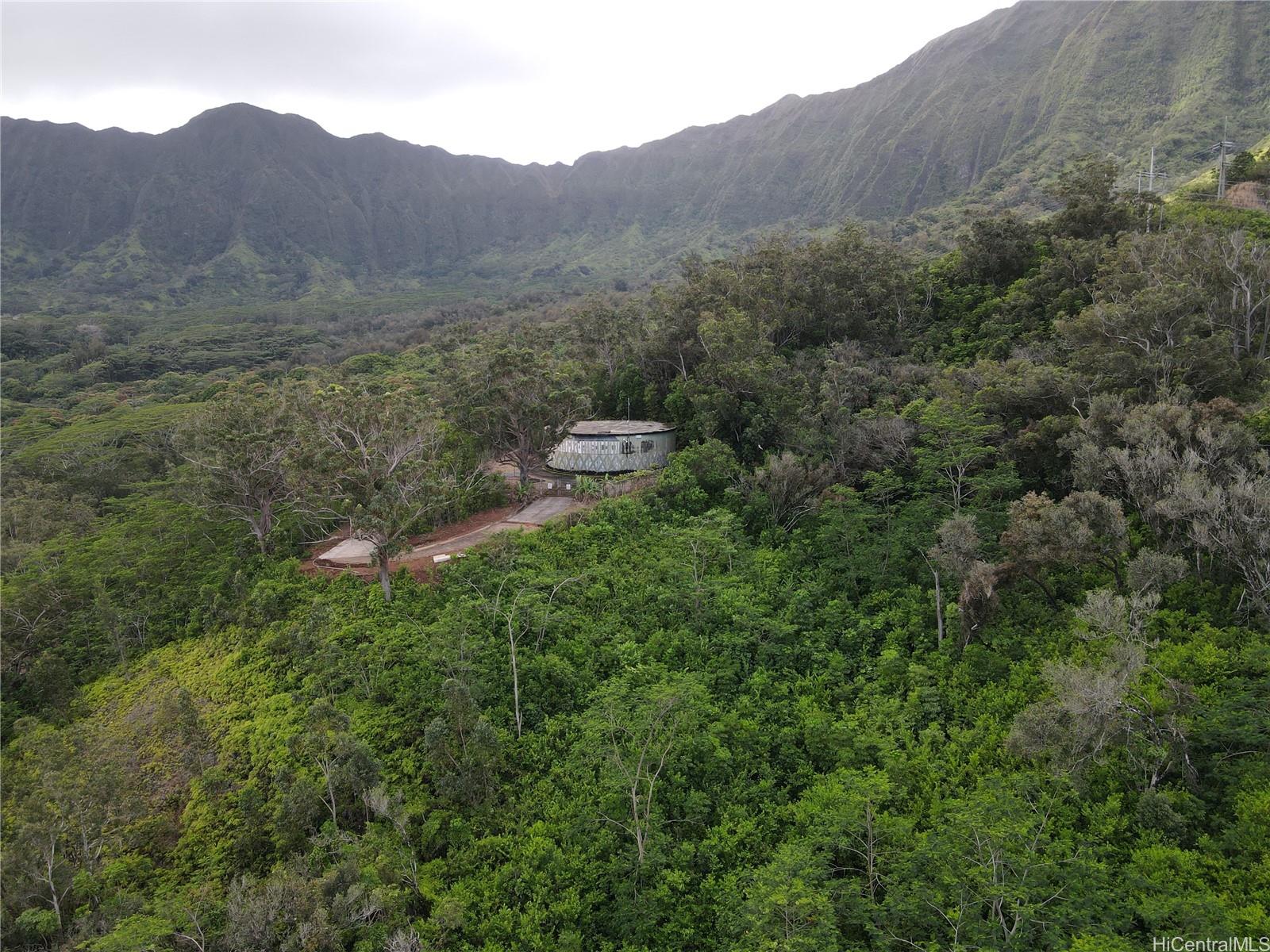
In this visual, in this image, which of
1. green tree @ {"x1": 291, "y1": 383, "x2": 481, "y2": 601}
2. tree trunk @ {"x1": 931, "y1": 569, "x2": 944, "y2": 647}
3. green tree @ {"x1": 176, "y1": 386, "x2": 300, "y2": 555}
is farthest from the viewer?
green tree @ {"x1": 176, "y1": 386, "x2": 300, "y2": 555}

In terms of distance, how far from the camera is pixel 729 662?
15.7 metres

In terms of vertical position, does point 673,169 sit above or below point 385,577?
above

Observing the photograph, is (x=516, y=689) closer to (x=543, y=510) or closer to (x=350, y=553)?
(x=543, y=510)

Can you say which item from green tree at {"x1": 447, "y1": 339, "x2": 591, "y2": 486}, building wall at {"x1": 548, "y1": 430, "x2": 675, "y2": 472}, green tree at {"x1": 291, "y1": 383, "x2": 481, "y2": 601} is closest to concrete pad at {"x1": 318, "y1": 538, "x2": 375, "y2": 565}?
green tree at {"x1": 291, "y1": 383, "x2": 481, "y2": 601}

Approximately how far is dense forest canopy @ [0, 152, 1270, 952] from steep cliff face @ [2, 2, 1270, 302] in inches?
2693

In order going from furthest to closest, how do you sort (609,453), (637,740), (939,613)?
(609,453)
(939,613)
(637,740)

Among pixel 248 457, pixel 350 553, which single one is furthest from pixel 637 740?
pixel 248 457

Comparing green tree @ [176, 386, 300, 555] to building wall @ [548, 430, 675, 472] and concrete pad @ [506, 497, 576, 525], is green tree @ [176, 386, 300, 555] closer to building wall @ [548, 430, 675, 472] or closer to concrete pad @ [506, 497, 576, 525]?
concrete pad @ [506, 497, 576, 525]

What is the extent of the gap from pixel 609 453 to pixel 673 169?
184408 millimetres

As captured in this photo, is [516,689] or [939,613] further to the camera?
[939,613]

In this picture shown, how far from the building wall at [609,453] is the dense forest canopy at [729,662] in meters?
2.20

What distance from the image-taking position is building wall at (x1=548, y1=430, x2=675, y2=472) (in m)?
27.4

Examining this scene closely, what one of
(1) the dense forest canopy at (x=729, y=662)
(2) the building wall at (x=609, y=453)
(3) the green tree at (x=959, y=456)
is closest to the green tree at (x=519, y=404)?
(1) the dense forest canopy at (x=729, y=662)

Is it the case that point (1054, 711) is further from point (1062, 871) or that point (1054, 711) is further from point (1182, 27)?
point (1182, 27)
